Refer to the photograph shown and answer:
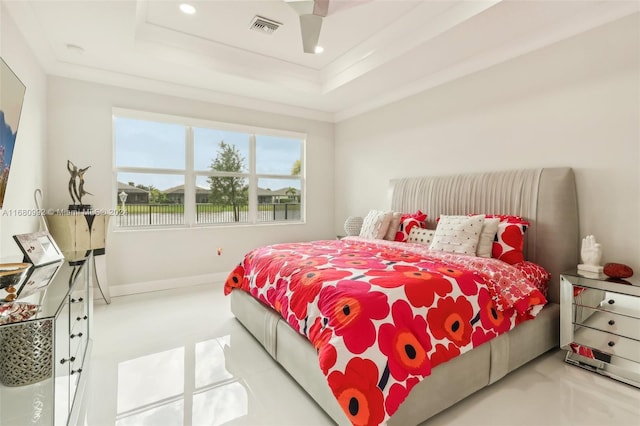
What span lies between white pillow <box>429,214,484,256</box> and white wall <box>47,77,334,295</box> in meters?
2.85

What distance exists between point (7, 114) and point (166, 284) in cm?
265

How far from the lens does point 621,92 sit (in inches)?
95.9

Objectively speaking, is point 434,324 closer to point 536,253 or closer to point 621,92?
point 536,253

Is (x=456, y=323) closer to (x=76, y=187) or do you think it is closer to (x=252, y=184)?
(x=252, y=184)

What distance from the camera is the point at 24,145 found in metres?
2.72

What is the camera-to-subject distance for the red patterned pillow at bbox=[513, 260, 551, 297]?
248cm

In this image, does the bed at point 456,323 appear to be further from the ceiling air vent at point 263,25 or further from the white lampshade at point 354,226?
the ceiling air vent at point 263,25

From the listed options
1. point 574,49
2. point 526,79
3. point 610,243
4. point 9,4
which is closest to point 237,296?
point 9,4

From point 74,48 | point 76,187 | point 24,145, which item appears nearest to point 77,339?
Answer: point 24,145

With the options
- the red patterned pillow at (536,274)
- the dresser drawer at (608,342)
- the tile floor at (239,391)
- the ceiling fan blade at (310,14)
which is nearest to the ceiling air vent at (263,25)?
the ceiling fan blade at (310,14)

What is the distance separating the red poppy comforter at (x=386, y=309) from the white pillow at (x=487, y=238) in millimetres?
209

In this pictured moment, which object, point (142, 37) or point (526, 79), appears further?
point (142, 37)

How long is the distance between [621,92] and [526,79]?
75cm

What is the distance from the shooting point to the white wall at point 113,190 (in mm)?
3602
